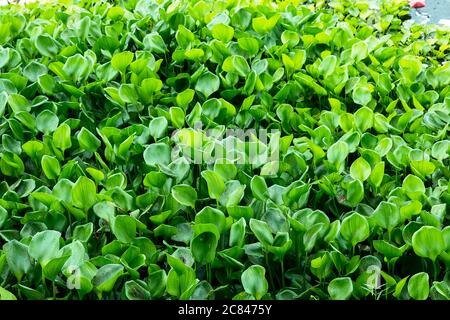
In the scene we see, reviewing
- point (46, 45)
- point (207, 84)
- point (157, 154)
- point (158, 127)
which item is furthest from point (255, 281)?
point (46, 45)

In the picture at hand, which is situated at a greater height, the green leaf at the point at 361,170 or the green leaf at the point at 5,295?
the green leaf at the point at 361,170

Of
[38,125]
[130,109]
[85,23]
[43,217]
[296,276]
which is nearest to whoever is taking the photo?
[296,276]

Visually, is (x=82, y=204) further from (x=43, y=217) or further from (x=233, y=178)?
(x=233, y=178)

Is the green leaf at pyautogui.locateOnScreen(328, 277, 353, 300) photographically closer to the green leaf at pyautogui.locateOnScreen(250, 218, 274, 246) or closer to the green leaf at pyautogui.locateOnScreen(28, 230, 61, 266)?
the green leaf at pyautogui.locateOnScreen(250, 218, 274, 246)

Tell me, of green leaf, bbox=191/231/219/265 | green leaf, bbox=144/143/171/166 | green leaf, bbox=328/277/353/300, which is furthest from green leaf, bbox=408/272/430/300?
green leaf, bbox=144/143/171/166

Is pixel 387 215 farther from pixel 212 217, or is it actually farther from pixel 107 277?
pixel 107 277

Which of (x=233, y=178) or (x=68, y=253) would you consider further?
(x=233, y=178)

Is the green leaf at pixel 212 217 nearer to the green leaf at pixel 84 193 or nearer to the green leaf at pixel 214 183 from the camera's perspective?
the green leaf at pixel 214 183

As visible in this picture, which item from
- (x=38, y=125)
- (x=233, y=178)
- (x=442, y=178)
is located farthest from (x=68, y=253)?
(x=442, y=178)

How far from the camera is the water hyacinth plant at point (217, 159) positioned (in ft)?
5.11

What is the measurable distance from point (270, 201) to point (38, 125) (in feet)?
2.81

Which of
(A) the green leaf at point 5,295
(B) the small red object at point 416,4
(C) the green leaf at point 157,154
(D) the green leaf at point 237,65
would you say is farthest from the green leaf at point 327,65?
(B) the small red object at point 416,4

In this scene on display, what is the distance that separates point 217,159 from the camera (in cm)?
180

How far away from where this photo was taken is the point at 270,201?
169 cm
